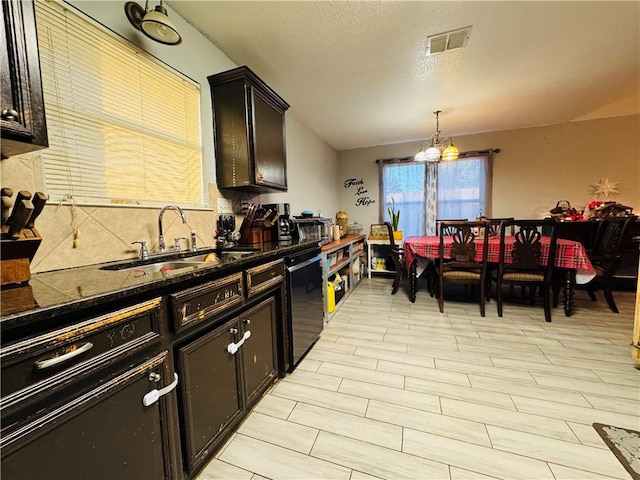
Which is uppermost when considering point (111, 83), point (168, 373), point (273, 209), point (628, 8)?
point (628, 8)

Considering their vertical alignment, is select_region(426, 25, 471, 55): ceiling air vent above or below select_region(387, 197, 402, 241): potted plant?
above

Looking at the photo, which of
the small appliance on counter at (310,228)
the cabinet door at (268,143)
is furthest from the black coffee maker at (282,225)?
the cabinet door at (268,143)

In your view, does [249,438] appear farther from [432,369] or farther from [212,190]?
[212,190]

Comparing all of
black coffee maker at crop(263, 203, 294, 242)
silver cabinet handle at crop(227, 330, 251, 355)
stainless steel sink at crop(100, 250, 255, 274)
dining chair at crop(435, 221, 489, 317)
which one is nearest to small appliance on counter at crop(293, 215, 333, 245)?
black coffee maker at crop(263, 203, 294, 242)

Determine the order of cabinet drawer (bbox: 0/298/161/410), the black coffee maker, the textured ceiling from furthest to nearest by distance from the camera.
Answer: the black coffee maker → the textured ceiling → cabinet drawer (bbox: 0/298/161/410)

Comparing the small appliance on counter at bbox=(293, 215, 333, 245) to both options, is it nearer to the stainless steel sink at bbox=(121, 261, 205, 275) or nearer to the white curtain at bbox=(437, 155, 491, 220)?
the stainless steel sink at bbox=(121, 261, 205, 275)

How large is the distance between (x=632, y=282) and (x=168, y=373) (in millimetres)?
5487

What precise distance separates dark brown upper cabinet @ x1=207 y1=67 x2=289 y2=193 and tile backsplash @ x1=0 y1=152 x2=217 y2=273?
1.89 feet

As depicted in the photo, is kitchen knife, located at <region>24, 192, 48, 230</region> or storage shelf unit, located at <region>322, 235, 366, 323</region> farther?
storage shelf unit, located at <region>322, 235, 366, 323</region>

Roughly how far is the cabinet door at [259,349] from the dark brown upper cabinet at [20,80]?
1.07 metres

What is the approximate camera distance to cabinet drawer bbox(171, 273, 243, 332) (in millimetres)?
950

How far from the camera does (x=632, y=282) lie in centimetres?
348

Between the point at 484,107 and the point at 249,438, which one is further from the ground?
the point at 484,107

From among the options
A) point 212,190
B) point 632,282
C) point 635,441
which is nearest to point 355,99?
point 212,190
